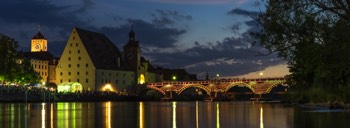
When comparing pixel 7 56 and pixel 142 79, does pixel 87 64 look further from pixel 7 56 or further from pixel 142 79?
pixel 7 56

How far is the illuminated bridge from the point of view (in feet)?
563

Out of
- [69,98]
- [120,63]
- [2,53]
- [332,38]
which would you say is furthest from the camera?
[120,63]

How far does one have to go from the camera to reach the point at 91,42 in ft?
559

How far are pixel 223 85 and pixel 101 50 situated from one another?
40465mm

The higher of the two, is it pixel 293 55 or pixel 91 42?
pixel 91 42

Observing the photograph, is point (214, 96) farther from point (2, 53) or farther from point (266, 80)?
point (2, 53)

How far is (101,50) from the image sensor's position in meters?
173

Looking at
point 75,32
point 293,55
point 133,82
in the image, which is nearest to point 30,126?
point 293,55

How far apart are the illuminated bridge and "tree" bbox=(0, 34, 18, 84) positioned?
65.6m

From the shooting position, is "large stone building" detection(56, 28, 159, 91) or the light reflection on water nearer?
the light reflection on water

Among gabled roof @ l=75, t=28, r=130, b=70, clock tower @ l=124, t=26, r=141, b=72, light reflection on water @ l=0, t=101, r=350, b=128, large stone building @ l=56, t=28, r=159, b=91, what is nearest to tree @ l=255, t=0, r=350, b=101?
light reflection on water @ l=0, t=101, r=350, b=128

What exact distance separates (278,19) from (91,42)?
149371mm

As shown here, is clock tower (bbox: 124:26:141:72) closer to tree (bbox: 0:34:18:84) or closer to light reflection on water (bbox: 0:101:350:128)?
tree (bbox: 0:34:18:84)

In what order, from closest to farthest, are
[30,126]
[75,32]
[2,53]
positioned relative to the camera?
[30,126] < [2,53] < [75,32]
